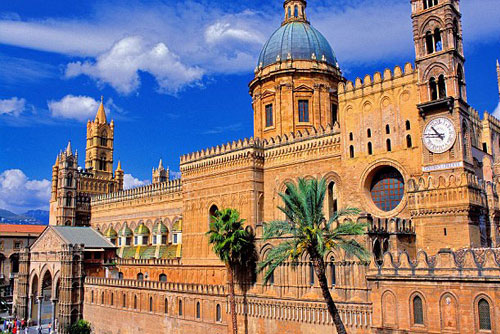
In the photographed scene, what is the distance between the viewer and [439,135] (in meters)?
33.1

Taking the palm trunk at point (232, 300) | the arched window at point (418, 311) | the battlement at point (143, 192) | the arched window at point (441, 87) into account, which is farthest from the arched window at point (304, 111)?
the arched window at point (418, 311)

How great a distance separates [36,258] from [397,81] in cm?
4614

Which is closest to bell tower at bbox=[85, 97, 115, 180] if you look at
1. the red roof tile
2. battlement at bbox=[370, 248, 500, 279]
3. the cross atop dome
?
the red roof tile

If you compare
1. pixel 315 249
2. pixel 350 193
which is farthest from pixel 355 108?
pixel 315 249

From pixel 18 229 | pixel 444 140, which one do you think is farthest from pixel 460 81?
pixel 18 229

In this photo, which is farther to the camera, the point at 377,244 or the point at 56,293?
the point at 56,293

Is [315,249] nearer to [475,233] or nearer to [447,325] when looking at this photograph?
[447,325]

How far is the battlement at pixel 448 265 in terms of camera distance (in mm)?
24344

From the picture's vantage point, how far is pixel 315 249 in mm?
28344

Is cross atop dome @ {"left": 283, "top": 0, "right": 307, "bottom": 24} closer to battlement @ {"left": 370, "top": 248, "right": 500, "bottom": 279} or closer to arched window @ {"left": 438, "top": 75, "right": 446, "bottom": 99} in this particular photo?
arched window @ {"left": 438, "top": 75, "right": 446, "bottom": 99}

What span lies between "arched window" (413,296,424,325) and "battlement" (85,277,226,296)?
15.8 metres

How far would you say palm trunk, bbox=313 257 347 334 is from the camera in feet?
91.8

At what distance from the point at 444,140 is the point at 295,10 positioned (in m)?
26.0

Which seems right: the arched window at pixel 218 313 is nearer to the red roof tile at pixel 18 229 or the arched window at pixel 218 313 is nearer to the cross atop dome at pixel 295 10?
the cross atop dome at pixel 295 10
